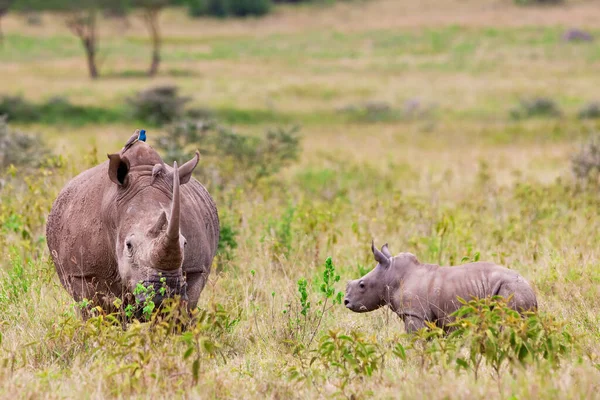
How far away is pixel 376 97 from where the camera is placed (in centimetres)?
3588

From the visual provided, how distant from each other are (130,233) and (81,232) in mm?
793

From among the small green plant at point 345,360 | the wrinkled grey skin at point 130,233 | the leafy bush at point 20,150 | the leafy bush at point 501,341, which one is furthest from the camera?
the leafy bush at point 20,150

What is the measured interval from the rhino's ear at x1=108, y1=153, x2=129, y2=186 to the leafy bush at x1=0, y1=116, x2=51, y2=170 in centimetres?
691

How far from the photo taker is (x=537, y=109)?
101 feet

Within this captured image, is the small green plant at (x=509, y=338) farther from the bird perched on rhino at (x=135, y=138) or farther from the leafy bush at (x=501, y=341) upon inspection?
the bird perched on rhino at (x=135, y=138)

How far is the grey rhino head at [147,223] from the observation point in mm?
4886

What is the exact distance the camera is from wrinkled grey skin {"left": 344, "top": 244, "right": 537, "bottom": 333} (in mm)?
6168

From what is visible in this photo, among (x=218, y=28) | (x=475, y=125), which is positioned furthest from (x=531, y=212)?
(x=218, y=28)

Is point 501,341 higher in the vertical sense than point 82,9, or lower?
higher

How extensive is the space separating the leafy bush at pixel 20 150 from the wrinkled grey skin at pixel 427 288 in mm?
6854

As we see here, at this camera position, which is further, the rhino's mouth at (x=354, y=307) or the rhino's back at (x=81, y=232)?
the rhino's mouth at (x=354, y=307)

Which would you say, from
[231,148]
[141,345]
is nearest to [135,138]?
[141,345]

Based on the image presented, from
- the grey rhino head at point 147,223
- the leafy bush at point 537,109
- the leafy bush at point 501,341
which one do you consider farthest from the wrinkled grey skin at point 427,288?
the leafy bush at point 537,109

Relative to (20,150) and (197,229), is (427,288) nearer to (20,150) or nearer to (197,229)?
(197,229)
